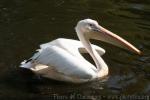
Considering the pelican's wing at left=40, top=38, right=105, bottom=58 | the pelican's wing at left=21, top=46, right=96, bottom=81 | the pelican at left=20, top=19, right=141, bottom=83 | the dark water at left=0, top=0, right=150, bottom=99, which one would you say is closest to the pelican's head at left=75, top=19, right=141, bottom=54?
the pelican at left=20, top=19, right=141, bottom=83

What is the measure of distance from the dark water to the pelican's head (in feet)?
1.49

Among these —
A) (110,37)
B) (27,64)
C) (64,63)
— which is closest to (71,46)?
(64,63)

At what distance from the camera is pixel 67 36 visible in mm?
10133

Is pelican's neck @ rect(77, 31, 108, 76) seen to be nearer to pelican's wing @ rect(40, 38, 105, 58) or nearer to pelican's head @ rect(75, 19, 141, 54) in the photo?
pelican's head @ rect(75, 19, 141, 54)

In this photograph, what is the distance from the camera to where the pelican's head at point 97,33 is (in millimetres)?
8516

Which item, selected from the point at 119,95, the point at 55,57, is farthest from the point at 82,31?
the point at 119,95

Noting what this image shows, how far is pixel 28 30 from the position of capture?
1029 cm

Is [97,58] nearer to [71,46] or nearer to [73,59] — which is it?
[71,46]

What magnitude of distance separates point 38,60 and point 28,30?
2209 mm

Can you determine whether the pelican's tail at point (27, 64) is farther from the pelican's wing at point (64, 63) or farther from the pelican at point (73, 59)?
the pelican's wing at point (64, 63)

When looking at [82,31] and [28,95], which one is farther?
[82,31]

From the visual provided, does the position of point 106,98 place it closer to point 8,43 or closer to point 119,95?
point 119,95

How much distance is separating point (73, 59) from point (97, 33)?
2.62 ft

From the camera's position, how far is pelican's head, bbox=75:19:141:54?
8.52 meters
